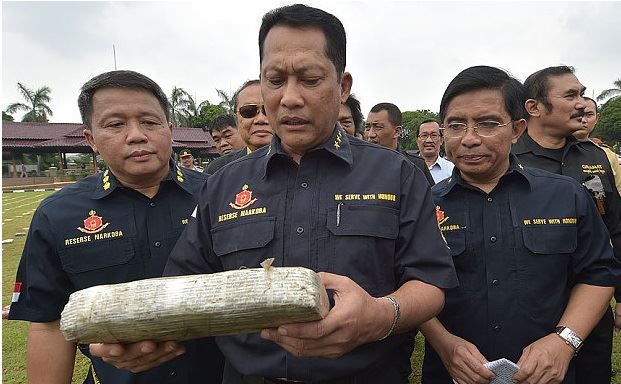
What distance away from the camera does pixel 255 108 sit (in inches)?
155

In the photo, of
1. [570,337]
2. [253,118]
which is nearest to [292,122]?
[570,337]

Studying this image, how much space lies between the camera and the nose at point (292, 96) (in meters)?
1.70

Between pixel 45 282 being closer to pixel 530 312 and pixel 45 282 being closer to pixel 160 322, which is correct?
pixel 160 322

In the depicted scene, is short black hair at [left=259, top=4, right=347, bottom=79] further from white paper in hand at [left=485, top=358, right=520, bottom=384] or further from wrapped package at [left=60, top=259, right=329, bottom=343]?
white paper in hand at [left=485, top=358, right=520, bottom=384]

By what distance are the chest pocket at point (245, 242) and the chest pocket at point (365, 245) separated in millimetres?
234

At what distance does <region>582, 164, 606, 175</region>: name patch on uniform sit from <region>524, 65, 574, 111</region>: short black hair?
508 mm

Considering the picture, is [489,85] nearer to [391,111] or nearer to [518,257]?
[518,257]

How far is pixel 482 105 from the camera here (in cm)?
226

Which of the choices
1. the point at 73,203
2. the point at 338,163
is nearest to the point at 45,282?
the point at 73,203

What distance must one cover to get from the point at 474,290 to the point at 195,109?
53.8 metres

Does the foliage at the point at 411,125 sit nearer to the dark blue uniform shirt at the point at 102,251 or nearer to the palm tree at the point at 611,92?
the palm tree at the point at 611,92

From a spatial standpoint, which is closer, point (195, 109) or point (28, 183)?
point (28, 183)

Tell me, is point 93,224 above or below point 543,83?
below

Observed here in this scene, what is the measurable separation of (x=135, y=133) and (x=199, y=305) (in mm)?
1100
